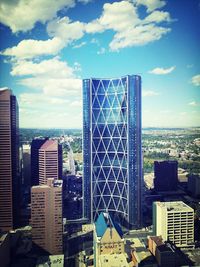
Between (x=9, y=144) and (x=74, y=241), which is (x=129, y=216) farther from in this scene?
(x=9, y=144)

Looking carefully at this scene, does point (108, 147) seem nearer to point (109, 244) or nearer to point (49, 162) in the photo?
point (49, 162)

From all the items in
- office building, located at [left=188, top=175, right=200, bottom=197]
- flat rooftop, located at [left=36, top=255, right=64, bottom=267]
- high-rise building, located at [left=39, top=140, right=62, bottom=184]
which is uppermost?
high-rise building, located at [left=39, top=140, right=62, bottom=184]

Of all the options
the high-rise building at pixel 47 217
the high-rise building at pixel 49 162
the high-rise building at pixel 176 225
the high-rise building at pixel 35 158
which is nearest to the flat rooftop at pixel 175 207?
the high-rise building at pixel 176 225

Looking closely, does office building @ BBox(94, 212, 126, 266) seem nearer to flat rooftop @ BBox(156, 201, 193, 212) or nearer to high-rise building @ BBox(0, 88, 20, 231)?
flat rooftop @ BBox(156, 201, 193, 212)

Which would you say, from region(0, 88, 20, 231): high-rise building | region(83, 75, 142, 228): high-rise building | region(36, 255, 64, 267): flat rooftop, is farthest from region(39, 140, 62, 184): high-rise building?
region(36, 255, 64, 267): flat rooftop

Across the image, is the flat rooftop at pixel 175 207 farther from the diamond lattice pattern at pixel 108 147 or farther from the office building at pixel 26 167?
the office building at pixel 26 167

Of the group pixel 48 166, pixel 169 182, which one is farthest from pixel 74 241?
pixel 169 182
